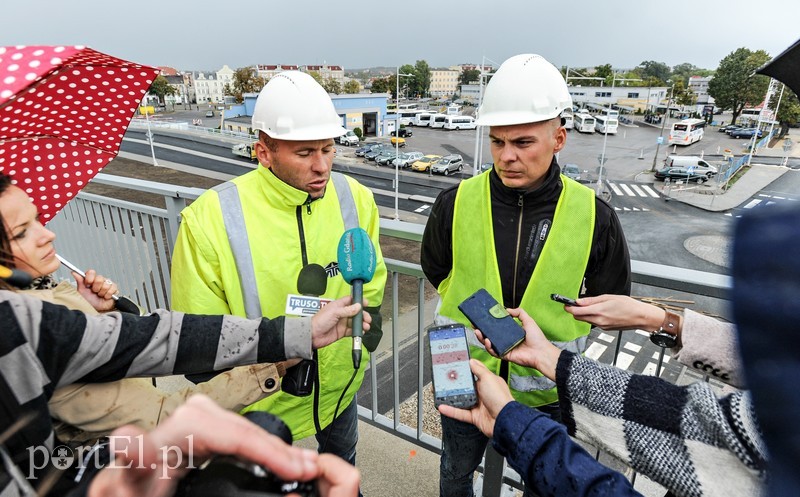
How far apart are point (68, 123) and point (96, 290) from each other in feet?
2.79

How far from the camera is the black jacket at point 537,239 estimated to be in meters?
2.15

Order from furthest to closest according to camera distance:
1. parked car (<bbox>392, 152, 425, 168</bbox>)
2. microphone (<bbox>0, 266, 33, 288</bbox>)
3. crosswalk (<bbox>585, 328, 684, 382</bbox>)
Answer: parked car (<bbox>392, 152, 425, 168</bbox>), crosswalk (<bbox>585, 328, 684, 382</bbox>), microphone (<bbox>0, 266, 33, 288</bbox>)

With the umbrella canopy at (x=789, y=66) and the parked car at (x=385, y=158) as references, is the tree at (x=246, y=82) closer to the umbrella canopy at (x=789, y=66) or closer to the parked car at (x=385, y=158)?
the parked car at (x=385, y=158)

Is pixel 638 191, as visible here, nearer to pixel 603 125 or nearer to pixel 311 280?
pixel 603 125

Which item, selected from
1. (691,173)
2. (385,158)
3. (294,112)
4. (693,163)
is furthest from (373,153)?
(294,112)

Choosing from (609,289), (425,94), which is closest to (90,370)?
(609,289)

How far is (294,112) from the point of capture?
2.25 m

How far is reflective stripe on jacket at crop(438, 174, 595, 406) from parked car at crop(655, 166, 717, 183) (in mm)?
34613

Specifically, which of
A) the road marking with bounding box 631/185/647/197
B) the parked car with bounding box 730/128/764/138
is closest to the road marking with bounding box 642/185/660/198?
the road marking with bounding box 631/185/647/197

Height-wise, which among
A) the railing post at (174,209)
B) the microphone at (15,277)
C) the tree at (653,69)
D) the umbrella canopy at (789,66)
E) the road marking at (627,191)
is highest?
the tree at (653,69)

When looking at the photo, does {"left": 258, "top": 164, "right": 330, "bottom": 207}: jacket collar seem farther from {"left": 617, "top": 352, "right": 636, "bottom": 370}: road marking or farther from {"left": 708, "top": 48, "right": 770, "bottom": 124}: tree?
{"left": 708, "top": 48, "right": 770, "bottom": 124}: tree

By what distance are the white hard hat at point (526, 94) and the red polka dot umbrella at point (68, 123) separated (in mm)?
1768

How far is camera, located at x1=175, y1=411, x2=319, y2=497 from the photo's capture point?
631 mm

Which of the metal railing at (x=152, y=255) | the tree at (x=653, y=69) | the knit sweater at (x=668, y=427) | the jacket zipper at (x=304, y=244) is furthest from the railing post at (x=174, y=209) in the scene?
the tree at (x=653, y=69)
